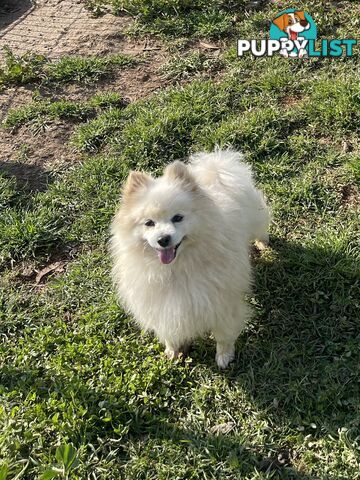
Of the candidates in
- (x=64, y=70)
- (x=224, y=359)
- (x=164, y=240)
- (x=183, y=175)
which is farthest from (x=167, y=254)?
(x=64, y=70)

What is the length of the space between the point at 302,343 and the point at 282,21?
12.5ft

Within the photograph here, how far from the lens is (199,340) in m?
2.99

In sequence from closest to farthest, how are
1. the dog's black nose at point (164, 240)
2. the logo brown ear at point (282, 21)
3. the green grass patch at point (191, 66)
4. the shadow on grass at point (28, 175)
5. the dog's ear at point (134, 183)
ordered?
the dog's black nose at point (164, 240) → the dog's ear at point (134, 183) → the shadow on grass at point (28, 175) → the green grass patch at point (191, 66) → the logo brown ear at point (282, 21)

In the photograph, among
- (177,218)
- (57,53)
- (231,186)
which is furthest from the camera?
(57,53)

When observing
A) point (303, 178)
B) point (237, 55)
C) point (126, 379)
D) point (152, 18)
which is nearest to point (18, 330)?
point (126, 379)

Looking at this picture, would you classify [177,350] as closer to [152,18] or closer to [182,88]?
[182,88]

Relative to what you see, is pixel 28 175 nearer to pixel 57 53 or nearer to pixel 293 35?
pixel 57 53

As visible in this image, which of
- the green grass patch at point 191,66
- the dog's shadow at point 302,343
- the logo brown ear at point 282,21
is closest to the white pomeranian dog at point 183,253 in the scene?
the dog's shadow at point 302,343

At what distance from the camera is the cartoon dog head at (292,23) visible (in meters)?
5.00

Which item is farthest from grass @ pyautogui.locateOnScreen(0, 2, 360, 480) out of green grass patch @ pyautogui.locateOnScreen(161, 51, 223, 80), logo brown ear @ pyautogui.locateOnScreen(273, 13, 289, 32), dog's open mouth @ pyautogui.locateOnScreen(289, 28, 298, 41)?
logo brown ear @ pyautogui.locateOnScreen(273, 13, 289, 32)

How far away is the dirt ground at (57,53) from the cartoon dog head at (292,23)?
1.32 meters

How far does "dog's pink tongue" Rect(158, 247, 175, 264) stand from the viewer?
2.26 meters

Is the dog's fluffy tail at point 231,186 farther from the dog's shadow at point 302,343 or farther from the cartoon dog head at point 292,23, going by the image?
the cartoon dog head at point 292,23

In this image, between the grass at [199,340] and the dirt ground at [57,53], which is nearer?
the grass at [199,340]
